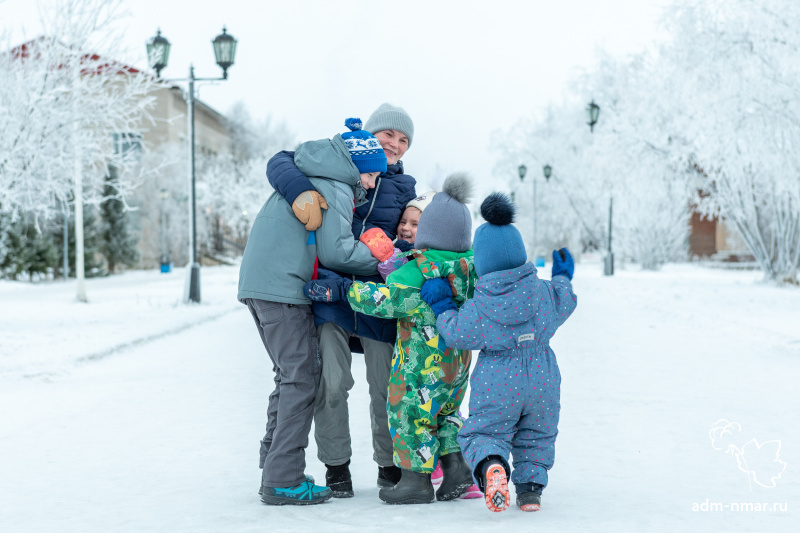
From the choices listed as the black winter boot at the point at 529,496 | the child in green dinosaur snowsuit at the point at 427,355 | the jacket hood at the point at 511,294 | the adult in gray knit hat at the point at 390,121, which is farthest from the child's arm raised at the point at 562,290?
the adult in gray knit hat at the point at 390,121

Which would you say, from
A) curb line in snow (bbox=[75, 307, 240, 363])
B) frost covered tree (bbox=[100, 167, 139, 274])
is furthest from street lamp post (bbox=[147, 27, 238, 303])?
frost covered tree (bbox=[100, 167, 139, 274])

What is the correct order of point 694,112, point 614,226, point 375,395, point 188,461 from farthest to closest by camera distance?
point 614,226 → point 694,112 → point 188,461 → point 375,395

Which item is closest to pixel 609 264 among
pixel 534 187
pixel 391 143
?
pixel 534 187

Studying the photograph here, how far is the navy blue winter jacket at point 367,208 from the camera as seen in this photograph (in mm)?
4527

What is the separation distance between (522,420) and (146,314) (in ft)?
45.1

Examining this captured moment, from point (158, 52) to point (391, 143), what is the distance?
14811 millimetres

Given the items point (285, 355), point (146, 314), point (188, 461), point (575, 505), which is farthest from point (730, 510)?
point (146, 314)

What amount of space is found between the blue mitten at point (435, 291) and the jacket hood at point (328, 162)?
25.8 inches

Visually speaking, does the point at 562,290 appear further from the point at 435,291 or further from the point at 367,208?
the point at 367,208

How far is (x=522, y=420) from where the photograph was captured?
4.46 metres

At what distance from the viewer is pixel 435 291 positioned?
441 cm

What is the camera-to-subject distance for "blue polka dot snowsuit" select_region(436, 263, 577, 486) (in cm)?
431

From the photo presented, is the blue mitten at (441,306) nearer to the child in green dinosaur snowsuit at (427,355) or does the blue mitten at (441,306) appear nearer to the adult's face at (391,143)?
the child in green dinosaur snowsuit at (427,355)

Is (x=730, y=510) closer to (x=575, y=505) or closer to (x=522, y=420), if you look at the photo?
(x=575, y=505)
